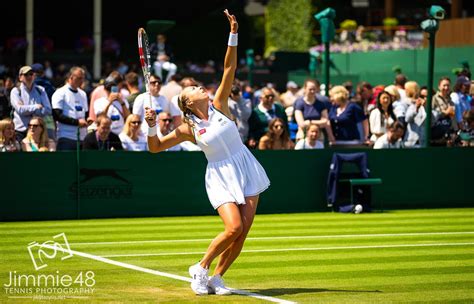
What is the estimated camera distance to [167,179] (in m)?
18.8

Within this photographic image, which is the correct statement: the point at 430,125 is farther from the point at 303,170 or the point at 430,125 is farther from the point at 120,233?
the point at 120,233

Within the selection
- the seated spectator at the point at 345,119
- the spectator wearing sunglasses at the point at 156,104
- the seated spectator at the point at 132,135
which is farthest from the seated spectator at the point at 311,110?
the seated spectator at the point at 132,135

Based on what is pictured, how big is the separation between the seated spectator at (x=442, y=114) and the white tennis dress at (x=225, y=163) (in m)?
11.2

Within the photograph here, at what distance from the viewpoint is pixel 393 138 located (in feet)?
67.2

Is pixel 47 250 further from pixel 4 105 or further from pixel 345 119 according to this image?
→ pixel 345 119

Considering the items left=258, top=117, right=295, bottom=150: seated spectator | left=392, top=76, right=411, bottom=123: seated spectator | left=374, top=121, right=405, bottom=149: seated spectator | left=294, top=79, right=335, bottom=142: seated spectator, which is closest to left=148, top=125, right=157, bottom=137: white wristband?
left=258, top=117, right=295, bottom=150: seated spectator

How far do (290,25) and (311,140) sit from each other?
36955mm

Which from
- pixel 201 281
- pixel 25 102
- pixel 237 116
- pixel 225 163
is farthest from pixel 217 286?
pixel 237 116

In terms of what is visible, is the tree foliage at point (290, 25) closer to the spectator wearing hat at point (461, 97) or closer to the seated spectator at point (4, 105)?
the spectator wearing hat at point (461, 97)

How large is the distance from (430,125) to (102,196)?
254 inches

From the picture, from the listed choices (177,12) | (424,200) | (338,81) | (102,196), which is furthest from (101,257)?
Result: (177,12)

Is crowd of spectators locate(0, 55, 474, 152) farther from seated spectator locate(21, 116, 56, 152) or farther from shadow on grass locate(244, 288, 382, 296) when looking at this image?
shadow on grass locate(244, 288, 382, 296)

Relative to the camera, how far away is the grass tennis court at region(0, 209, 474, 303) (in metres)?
10.8

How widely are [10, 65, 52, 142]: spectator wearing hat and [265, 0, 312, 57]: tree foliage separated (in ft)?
121
